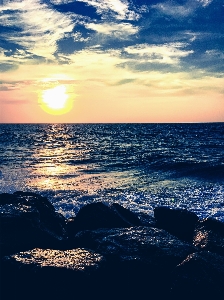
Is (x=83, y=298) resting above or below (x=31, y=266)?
below

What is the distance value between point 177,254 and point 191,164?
17003mm

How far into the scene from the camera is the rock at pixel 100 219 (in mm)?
6168

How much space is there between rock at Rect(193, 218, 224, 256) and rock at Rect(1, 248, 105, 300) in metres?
2.07

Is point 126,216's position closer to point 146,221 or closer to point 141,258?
point 146,221

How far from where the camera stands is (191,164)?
20719 millimetres

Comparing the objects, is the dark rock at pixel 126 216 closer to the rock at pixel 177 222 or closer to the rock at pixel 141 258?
the rock at pixel 177 222

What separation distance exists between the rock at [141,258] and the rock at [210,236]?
2.19 ft

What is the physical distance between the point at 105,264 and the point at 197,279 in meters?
1.25

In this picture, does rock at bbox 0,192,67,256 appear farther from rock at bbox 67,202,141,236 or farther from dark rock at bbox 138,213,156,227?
dark rock at bbox 138,213,156,227

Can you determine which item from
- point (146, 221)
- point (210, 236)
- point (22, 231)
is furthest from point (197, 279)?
point (146, 221)

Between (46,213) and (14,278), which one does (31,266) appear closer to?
(14,278)

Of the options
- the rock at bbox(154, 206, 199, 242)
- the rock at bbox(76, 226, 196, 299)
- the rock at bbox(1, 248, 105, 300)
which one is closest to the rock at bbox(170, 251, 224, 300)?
the rock at bbox(76, 226, 196, 299)

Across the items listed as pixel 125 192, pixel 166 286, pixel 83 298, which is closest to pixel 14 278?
pixel 83 298

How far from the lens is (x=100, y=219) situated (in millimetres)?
6211
